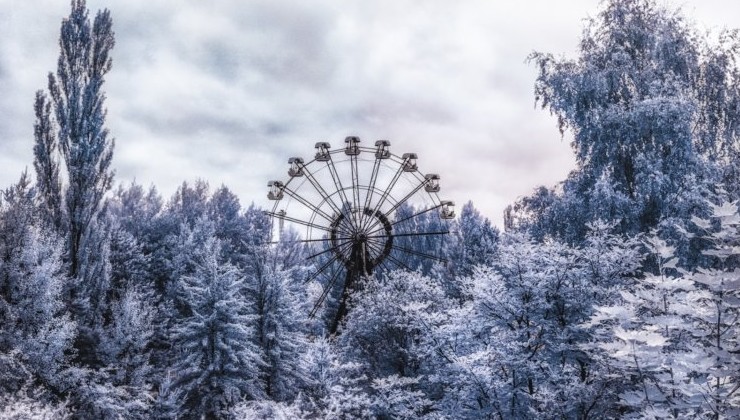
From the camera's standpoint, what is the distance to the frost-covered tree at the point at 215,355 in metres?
16.5

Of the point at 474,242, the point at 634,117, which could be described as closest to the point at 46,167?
the point at 634,117

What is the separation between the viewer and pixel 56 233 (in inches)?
714

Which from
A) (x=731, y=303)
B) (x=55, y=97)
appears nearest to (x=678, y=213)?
(x=731, y=303)

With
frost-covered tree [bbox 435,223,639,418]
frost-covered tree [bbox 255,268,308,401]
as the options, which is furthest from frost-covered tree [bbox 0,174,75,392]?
frost-covered tree [bbox 435,223,639,418]

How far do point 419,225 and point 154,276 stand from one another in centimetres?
2560

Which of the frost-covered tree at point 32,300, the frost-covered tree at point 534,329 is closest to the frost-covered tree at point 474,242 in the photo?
the frost-covered tree at point 534,329

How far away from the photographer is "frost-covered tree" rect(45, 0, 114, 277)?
18984 millimetres

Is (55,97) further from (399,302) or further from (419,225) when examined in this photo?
(419,225)

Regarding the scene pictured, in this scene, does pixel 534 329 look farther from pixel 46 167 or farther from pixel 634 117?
pixel 46 167

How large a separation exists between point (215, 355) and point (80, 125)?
1027 centimetres

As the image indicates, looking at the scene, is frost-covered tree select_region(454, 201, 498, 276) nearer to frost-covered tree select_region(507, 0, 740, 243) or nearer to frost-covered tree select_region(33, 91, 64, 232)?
frost-covered tree select_region(507, 0, 740, 243)

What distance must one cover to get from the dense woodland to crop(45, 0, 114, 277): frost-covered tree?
6 cm

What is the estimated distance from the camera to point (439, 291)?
18.4 metres

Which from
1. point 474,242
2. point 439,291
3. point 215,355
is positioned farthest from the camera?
point 474,242
